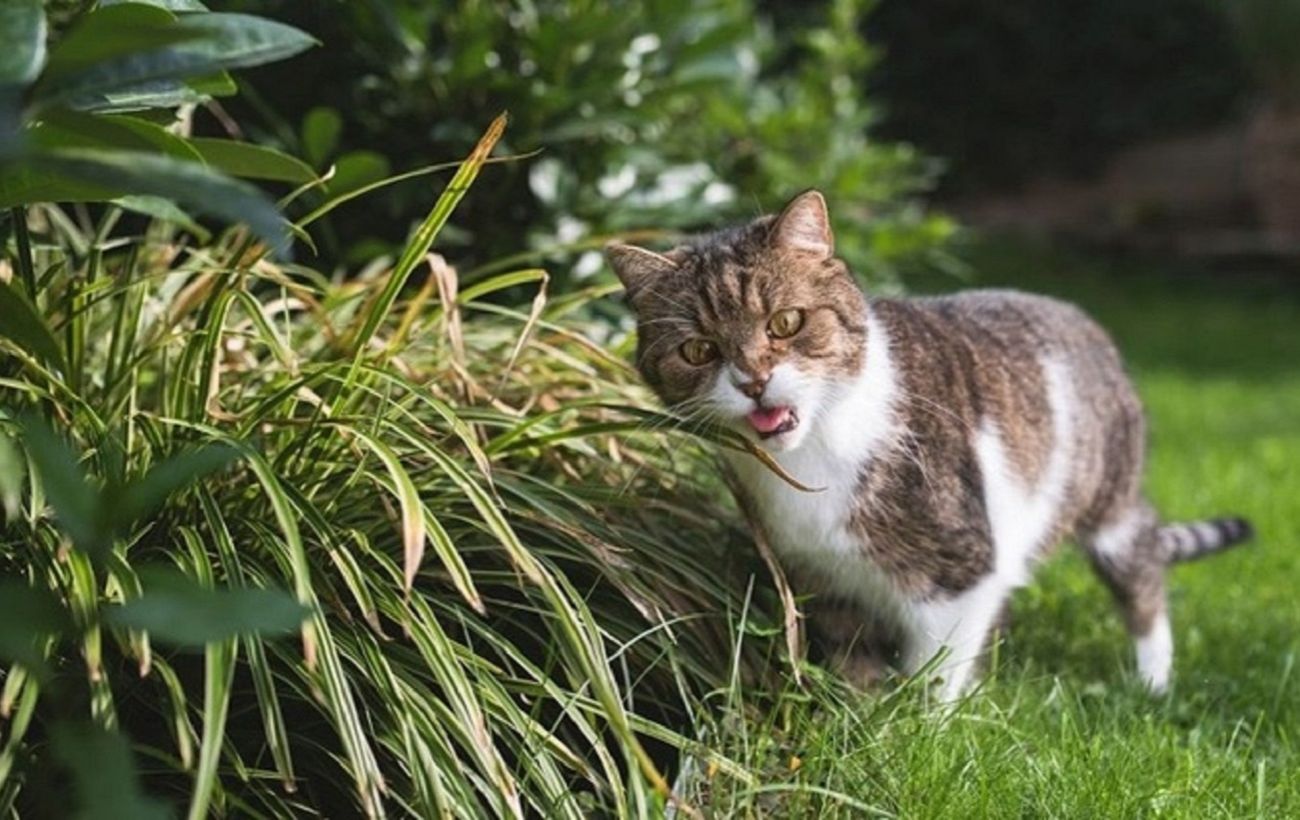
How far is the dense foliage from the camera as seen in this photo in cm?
1160

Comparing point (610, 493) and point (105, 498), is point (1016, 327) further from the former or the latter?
point (105, 498)

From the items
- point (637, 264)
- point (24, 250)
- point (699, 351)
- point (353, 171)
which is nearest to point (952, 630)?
point (699, 351)

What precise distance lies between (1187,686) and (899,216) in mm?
2059

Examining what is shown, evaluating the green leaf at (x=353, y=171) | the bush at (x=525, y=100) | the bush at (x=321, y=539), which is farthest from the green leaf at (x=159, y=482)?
the bush at (x=525, y=100)

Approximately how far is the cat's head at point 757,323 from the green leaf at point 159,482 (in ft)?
3.27

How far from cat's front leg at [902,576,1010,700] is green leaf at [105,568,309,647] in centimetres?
150

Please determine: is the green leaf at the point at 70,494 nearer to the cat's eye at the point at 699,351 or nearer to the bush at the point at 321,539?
the bush at the point at 321,539

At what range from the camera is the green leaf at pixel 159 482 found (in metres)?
1.50

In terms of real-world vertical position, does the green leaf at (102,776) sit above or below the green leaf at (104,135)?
below

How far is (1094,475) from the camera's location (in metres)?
3.41

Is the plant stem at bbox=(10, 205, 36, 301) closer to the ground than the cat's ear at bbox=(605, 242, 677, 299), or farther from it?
farther from it

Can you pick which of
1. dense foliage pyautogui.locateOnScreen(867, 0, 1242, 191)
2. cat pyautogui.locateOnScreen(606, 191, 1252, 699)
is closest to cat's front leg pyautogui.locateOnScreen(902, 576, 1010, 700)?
cat pyautogui.locateOnScreen(606, 191, 1252, 699)

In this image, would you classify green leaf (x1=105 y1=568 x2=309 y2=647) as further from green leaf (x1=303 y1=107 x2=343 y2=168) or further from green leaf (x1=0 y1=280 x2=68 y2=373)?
green leaf (x1=303 y1=107 x2=343 y2=168)

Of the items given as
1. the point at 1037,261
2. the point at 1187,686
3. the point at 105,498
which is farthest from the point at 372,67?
the point at 1037,261
